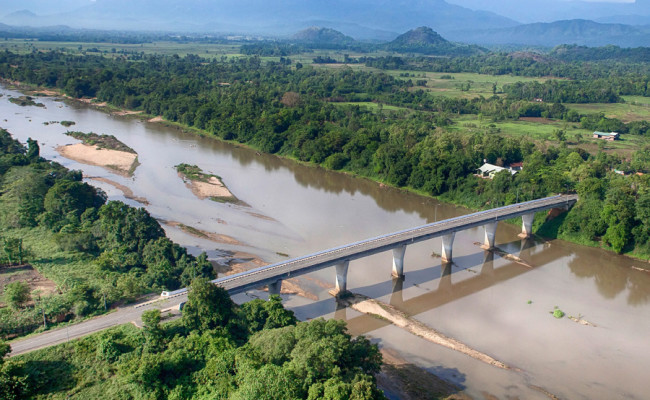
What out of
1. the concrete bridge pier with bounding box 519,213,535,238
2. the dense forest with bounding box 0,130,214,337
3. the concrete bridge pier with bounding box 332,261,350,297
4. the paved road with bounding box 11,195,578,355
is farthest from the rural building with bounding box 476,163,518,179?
the dense forest with bounding box 0,130,214,337

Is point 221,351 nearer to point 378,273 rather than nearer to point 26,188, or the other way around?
point 378,273

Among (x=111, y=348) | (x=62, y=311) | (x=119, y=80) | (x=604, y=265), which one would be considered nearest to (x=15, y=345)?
(x=62, y=311)

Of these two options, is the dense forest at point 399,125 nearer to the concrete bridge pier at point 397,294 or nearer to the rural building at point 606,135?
the rural building at point 606,135

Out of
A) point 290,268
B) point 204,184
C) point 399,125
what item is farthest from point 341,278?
point 399,125

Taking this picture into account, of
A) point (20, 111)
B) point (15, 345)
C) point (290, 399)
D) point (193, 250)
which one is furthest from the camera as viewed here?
point (20, 111)

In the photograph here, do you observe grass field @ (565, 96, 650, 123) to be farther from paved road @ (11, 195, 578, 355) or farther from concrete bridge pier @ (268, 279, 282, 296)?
concrete bridge pier @ (268, 279, 282, 296)
